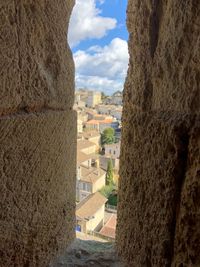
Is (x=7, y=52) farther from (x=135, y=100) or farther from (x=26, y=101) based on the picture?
(x=135, y=100)

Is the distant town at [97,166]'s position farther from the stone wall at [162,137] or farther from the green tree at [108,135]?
the stone wall at [162,137]

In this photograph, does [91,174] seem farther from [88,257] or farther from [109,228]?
[88,257]

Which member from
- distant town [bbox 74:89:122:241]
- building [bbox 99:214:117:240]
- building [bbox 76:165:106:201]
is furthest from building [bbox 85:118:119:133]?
building [bbox 99:214:117:240]

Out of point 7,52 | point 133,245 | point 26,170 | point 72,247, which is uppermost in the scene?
point 7,52

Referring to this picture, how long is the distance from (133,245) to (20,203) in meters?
0.25

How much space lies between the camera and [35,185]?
30.0 inches

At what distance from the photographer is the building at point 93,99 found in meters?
7.83

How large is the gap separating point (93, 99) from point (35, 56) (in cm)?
730

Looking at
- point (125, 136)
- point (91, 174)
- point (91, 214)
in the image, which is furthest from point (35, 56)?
point (91, 174)

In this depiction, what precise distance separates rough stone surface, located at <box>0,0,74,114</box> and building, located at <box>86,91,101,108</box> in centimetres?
676

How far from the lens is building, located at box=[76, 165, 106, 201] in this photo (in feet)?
17.0

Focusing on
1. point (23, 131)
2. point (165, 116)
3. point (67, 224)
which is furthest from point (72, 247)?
point (165, 116)

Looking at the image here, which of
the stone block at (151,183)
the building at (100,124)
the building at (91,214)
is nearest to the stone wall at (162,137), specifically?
the stone block at (151,183)

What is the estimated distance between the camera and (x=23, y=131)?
0.72 meters
